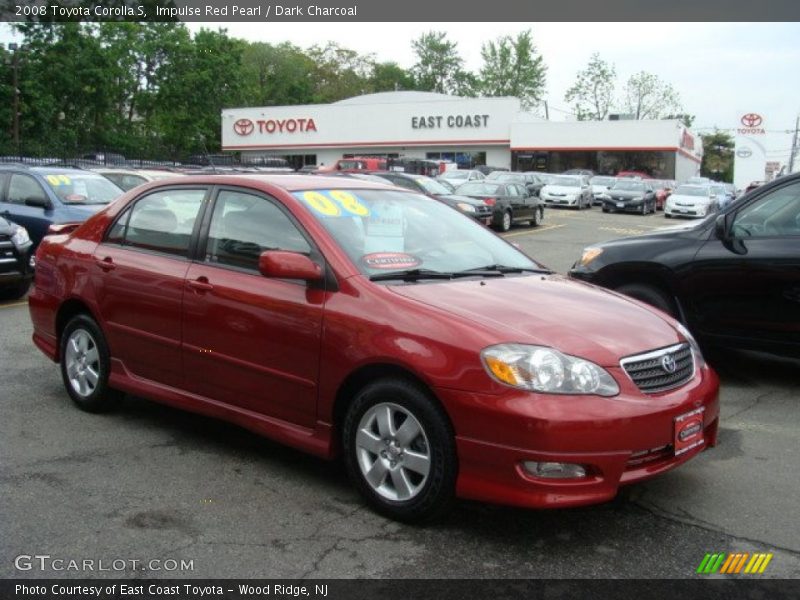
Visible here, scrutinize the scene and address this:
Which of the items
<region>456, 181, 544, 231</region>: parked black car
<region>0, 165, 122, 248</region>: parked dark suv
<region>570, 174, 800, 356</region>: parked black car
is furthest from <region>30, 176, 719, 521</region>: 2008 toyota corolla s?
<region>456, 181, 544, 231</region>: parked black car

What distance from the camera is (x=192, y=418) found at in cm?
570

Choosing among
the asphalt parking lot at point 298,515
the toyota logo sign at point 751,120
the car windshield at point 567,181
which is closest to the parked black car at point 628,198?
the car windshield at point 567,181

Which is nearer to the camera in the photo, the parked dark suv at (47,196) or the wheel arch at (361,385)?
the wheel arch at (361,385)

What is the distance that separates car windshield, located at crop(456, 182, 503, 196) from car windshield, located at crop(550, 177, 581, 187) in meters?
13.6

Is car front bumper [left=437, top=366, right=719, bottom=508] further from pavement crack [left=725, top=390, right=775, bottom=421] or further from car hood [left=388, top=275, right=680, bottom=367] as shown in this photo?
pavement crack [left=725, top=390, right=775, bottom=421]

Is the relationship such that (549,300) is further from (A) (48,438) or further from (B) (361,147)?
(B) (361,147)

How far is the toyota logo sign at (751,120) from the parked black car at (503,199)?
20106 millimetres

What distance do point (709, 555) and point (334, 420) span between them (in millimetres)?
1825

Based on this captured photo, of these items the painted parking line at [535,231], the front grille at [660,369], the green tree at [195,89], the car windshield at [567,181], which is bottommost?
the painted parking line at [535,231]

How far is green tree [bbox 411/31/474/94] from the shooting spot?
102750mm

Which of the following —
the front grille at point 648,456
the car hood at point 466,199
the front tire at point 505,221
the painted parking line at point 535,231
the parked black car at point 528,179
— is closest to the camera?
the front grille at point 648,456

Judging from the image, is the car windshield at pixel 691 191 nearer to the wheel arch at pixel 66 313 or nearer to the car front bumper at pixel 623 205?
the car front bumper at pixel 623 205

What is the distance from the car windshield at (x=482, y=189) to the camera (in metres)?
23.3

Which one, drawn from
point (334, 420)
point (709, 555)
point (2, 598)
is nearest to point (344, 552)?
point (334, 420)
